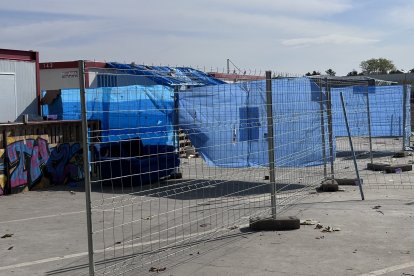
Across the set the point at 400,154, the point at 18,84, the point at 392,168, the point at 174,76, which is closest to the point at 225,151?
the point at 392,168

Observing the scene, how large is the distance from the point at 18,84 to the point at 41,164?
5796 millimetres

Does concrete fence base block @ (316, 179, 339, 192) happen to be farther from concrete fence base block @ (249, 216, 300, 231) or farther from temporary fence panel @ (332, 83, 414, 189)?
concrete fence base block @ (249, 216, 300, 231)

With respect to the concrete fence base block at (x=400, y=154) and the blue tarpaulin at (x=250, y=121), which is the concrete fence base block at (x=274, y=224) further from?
the concrete fence base block at (x=400, y=154)

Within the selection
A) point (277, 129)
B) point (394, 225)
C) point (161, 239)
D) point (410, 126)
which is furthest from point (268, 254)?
point (410, 126)

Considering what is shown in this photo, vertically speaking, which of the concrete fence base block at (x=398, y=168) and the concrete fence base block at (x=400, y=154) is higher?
the concrete fence base block at (x=400, y=154)

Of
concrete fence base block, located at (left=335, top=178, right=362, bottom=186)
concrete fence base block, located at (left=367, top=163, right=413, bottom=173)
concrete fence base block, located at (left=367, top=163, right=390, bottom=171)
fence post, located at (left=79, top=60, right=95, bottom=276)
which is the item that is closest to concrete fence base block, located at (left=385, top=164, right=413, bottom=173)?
concrete fence base block, located at (left=367, top=163, right=413, bottom=173)

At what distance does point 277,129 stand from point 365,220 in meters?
5.33

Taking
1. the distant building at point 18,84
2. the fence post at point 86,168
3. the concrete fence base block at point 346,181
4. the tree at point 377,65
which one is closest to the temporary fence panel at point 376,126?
the concrete fence base block at point 346,181

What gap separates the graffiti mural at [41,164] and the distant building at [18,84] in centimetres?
461

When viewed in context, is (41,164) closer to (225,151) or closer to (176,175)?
(176,175)

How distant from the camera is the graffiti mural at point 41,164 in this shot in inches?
547

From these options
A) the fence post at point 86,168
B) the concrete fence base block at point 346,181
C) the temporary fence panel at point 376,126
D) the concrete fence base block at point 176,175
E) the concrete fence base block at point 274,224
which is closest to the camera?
the fence post at point 86,168

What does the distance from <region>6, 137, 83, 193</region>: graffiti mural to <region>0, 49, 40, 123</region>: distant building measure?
4.61m

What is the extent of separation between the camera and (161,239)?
7.95 m
